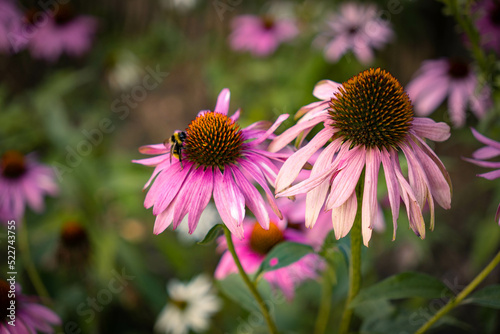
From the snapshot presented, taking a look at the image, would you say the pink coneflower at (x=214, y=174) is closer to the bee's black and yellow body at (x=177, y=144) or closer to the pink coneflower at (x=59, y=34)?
the bee's black and yellow body at (x=177, y=144)

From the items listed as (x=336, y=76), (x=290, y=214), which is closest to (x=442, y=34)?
(x=336, y=76)

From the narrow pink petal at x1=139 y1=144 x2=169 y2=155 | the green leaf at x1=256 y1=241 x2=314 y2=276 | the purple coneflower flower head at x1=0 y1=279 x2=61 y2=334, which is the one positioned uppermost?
the narrow pink petal at x1=139 y1=144 x2=169 y2=155

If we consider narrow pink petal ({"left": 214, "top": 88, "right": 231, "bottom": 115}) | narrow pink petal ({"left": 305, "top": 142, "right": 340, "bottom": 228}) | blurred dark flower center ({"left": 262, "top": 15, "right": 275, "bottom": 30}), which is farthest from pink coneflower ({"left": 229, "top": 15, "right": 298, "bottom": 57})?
narrow pink petal ({"left": 305, "top": 142, "right": 340, "bottom": 228})

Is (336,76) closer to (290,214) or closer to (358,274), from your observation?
(290,214)

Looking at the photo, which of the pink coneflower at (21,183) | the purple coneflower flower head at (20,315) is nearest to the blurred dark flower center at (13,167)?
the pink coneflower at (21,183)

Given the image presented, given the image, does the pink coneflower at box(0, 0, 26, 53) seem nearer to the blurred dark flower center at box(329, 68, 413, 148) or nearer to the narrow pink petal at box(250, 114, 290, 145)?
the narrow pink petal at box(250, 114, 290, 145)
